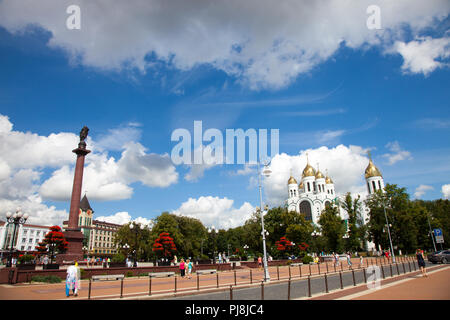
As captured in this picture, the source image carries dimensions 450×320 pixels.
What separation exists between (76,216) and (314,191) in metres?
87.8

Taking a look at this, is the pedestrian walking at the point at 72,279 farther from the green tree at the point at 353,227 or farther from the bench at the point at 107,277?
the green tree at the point at 353,227

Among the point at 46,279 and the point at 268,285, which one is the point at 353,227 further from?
the point at 46,279

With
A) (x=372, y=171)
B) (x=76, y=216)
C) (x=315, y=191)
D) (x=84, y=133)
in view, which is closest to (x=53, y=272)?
(x=76, y=216)

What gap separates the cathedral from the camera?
8944 cm

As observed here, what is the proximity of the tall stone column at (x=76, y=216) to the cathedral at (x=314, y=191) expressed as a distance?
248 ft

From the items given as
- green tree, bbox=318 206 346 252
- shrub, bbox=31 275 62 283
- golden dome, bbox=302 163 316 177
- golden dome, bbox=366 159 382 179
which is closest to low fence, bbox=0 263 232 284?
shrub, bbox=31 275 62 283

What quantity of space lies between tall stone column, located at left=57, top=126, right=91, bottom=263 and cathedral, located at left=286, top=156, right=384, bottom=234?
248ft

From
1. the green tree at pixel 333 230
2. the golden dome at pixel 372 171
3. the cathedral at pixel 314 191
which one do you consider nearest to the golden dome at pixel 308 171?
the cathedral at pixel 314 191

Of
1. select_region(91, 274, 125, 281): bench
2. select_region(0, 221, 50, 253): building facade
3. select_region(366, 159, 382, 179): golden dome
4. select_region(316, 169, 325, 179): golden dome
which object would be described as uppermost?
select_region(316, 169, 325, 179): golden dome

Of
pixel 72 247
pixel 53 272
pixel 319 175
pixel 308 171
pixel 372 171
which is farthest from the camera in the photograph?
pixel 308 171

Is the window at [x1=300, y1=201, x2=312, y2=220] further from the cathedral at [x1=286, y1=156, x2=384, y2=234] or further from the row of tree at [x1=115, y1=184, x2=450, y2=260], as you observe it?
the row of tree at [x1=115, y1=184, x2=450, y2=260]

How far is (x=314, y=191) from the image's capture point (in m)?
103
